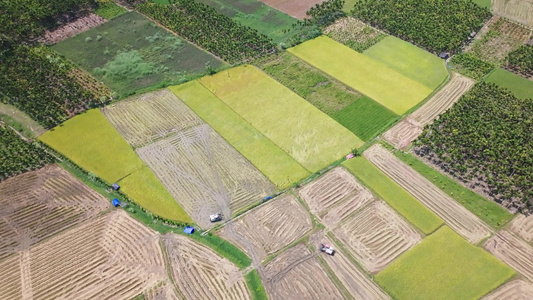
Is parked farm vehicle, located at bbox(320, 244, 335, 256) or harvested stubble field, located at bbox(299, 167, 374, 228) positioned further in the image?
harvested stubble field, located at bbox(299, 167, 374, 228)

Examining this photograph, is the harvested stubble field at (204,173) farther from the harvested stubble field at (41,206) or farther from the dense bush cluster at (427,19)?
the dense bush cluster at (427,19)

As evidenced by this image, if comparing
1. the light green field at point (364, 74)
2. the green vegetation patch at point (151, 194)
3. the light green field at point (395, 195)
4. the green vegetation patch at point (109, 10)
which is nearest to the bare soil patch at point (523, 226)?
the light green field at point (395, 195)

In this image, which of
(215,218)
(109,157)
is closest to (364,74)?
(215,218)

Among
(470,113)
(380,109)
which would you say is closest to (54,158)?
(380,109)

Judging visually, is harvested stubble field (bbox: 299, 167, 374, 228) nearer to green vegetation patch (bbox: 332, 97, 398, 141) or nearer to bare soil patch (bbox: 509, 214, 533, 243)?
green vegetation patch (bbox: 332, 97, 398, 141)

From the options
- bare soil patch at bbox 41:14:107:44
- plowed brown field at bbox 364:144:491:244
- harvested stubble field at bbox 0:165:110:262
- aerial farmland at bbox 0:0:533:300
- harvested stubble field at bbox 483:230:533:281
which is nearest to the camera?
aerial farmland at bbox 0:0:533:300

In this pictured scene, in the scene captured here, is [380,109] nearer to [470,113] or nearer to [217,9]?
[470,113]

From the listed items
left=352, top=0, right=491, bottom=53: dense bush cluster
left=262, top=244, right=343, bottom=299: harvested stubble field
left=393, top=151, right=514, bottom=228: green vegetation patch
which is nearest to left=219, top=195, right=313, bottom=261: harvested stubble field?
left=262, top=244, right=343, bottom=299: harvested stubble field
